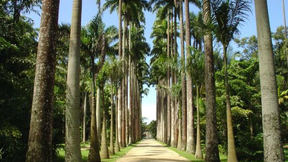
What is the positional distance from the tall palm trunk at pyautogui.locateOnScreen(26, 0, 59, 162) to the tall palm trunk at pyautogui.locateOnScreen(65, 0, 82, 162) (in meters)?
1.89

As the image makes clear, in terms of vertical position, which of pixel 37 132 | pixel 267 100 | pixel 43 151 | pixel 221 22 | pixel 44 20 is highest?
pixel 221 22

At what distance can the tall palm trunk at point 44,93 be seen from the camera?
6.60 metres

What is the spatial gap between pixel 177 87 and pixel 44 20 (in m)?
20.4

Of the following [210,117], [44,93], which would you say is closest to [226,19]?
[210,117]

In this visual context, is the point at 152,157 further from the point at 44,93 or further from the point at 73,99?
the point at 44,93

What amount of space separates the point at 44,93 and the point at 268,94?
5284mm

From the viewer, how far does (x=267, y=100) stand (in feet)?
20.8

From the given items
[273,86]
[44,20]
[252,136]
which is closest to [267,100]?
[273,86]

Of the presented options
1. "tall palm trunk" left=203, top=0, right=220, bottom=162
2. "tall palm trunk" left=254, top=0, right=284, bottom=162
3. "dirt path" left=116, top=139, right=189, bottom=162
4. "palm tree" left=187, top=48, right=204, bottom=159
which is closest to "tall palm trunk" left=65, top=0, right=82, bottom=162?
"tall palm trunk" left=254, top=0, right=284, bottom=162

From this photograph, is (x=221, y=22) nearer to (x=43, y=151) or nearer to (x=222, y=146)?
(x=43, y=151)

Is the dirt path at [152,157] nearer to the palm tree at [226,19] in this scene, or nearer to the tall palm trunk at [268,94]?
the palm tree at [226,19]

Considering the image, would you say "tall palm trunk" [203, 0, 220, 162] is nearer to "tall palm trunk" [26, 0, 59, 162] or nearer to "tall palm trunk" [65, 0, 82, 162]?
"tall palm trunk" [65, 0, 82, 162]

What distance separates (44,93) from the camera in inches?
271

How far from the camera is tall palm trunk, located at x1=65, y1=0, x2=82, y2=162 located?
8750 millimetres
